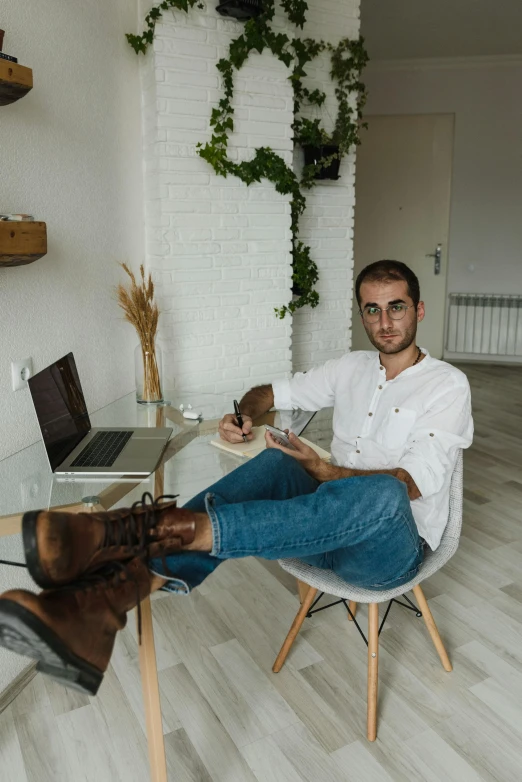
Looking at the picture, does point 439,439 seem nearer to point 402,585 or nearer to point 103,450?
point 402,585

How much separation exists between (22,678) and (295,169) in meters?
2.66

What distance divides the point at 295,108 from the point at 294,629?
2534 millimetres

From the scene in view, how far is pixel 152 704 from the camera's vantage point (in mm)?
1470

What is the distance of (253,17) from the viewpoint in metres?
2.78

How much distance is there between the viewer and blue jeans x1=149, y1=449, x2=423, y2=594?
137 cm

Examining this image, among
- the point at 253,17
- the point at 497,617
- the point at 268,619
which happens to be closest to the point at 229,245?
the point at 253,17

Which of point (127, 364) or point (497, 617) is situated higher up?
point (127, 364)

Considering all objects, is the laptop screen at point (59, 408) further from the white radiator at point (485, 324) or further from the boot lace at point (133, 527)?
the white radiator at point (485, 324)

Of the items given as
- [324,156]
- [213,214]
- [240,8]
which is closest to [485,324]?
[324,156]

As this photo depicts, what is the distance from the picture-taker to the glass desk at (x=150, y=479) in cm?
146

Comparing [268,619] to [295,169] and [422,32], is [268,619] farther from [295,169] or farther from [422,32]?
[422,32]

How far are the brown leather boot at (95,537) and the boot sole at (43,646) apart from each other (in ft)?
0.27

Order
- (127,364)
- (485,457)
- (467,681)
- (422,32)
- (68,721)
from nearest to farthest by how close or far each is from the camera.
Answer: (68,721) → (467,681) → (127,364) → (485,457) → (422,32)

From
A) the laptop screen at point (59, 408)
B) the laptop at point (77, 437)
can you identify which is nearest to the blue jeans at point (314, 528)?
the laptop at point (77, 437)
